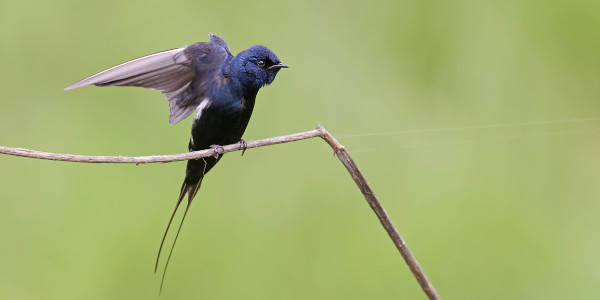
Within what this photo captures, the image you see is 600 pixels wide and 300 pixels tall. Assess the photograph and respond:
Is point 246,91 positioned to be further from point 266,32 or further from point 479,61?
point 479,61

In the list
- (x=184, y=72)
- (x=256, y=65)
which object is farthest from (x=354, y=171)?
(x=184, y=72)

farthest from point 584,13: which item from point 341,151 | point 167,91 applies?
point 341,151

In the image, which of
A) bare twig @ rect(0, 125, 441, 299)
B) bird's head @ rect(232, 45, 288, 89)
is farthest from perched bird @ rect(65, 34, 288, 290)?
bare twig @ rect(0, 125, 441, 299)

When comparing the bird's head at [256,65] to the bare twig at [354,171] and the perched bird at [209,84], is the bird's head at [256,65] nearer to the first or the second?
the perched bird at [209,84]

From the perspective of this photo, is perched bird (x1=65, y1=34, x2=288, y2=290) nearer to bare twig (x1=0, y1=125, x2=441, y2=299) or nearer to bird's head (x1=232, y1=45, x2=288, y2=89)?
bird's head (x1=232, y1=45, x2=288, y2=89)

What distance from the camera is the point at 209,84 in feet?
4.46

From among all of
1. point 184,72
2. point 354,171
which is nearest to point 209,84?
point 184,72

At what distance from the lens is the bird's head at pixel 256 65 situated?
49.9 inches

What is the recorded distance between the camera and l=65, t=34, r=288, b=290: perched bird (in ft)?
4.21

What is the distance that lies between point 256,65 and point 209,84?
0.44ft

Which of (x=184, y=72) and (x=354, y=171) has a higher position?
(x=184, y=72)

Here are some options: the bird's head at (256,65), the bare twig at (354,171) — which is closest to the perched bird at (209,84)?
the bird's head at (256,65)

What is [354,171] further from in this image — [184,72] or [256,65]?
[184,72]

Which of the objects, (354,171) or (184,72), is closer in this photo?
(354,171)
